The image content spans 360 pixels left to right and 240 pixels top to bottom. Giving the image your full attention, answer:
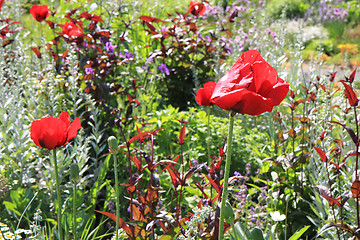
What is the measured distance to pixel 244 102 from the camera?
92 centimetres

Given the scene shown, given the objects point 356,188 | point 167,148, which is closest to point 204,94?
point 356,188

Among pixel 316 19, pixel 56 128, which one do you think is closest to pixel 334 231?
pixel 56 128

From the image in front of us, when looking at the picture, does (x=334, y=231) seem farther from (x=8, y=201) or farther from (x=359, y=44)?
(x=359, y=44)

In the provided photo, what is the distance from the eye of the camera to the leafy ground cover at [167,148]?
130 centimetres

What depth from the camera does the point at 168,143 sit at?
2.78 m

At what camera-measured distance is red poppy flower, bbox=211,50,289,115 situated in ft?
2.98

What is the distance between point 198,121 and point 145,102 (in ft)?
1.86

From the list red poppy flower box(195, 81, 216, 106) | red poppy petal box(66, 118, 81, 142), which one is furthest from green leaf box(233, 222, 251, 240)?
red poppy petal box(66, 118, 81, 142)

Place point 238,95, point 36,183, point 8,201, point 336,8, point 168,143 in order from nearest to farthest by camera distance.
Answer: point 238,95, point 8,201, point 36,183, point 168,143, point 336,8

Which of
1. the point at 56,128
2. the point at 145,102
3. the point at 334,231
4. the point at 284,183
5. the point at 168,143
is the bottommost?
the point at 334,231

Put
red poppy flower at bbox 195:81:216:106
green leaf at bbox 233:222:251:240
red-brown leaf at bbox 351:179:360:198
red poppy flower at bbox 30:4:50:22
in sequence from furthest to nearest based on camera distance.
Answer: red poppy flower at bbox 30:4:50:22 → red poppy flower at bbox 195:81:216:106 → green leaf at bbox 233:222:251:240 → red-brown leaf at bbox 351:179:360:198

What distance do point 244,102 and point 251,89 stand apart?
4 cm

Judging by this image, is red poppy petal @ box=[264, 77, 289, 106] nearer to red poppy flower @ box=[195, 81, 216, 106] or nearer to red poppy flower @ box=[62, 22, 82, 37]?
red poppy flower @ box=[195, 81, 216, 106]

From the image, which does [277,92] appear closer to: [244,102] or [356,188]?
[244,102]
